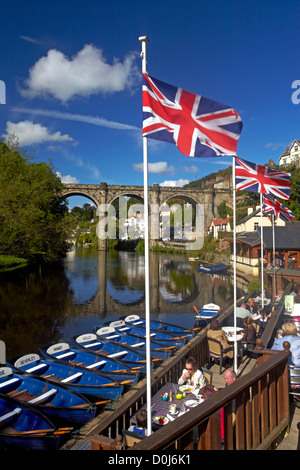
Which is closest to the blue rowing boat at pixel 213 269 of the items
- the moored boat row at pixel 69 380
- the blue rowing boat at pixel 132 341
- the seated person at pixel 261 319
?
the moored boat row at pixel 69 380

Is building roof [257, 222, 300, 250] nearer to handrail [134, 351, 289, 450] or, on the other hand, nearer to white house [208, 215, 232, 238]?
handrail [134, 351, 289, 450]

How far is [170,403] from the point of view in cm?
457

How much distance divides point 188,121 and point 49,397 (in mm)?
6213

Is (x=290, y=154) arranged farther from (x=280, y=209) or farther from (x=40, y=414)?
(x=40, y=414)

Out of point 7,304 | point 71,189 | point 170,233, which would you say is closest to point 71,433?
point 7,304

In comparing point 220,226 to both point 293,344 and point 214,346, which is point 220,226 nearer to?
point 214,346

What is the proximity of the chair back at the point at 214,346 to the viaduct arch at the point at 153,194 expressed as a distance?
62000mm

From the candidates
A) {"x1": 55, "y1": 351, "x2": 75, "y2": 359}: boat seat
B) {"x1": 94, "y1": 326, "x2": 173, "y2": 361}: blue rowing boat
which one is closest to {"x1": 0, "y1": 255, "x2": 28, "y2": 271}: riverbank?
{"x1": 94, "y1": 326, "x2": 173, "y2": 361}: blue rowing boat

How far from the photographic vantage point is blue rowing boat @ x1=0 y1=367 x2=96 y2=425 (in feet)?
21.5

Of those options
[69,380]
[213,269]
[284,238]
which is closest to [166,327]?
[69,380]

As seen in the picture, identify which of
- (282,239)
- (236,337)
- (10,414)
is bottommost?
(10,414)

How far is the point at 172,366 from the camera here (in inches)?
225

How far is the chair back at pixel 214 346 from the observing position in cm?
659

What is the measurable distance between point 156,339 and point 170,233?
214ft
